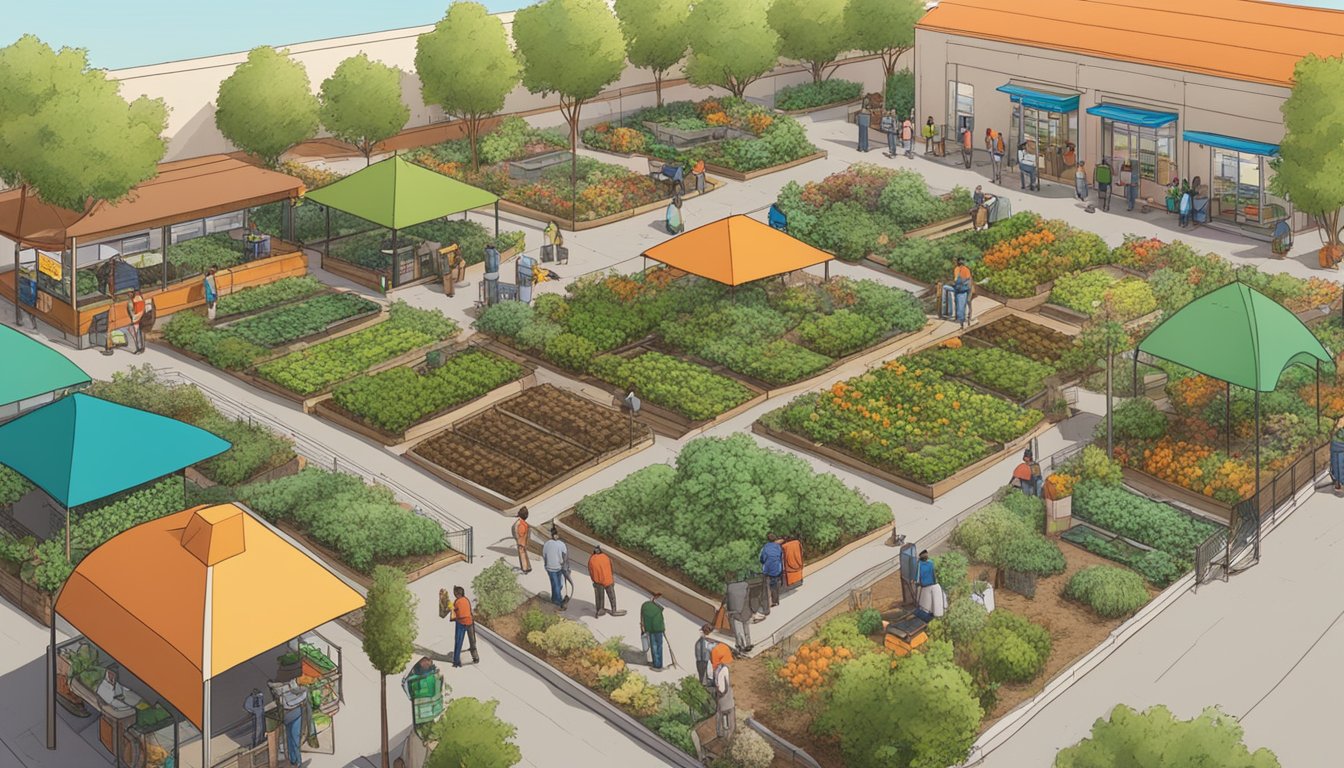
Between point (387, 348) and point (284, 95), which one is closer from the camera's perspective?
point (387, 348)

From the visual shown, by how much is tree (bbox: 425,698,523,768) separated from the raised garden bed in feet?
46.3

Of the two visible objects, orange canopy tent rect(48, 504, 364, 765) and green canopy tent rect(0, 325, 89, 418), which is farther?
green canopy tent rect(0, 325, 89, 418)

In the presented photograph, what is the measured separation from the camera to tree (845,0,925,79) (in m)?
65.0

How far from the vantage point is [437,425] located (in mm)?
39625

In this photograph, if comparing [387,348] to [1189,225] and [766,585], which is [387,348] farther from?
[1189,225]

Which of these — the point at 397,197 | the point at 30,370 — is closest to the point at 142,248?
the point at 397,197

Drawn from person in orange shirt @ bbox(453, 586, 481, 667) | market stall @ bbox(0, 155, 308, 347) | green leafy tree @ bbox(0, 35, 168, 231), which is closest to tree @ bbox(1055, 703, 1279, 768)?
person in orange shirt @ bbox(453, 586, 481, 667)

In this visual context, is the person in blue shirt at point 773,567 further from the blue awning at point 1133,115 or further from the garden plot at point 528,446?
the blue awning at point 1133,115

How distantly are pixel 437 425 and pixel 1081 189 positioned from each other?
76.1ft

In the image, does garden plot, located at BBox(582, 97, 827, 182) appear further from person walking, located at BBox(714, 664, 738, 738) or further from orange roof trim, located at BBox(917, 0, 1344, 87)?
person walking, located at BBox(714, 664, 738, 738)

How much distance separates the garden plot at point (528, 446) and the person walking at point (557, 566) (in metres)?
3.94

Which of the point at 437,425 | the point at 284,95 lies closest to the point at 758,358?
the point at 437,425

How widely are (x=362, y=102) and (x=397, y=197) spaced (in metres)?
8.22

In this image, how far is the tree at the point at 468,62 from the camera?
182 ft
